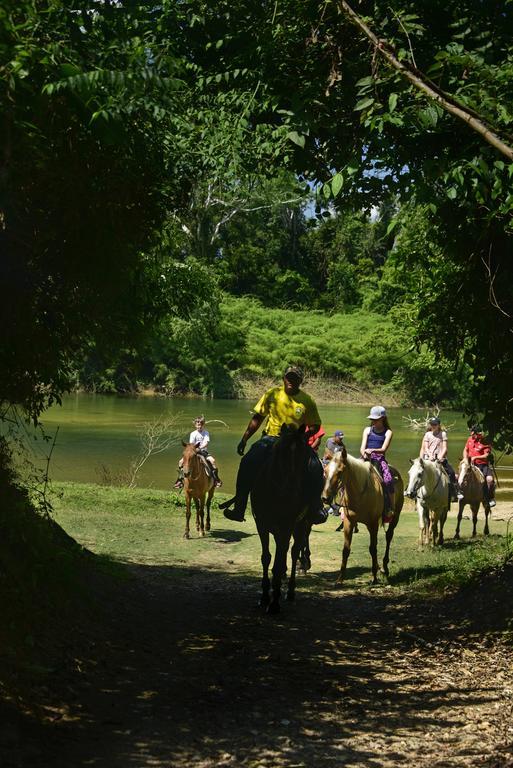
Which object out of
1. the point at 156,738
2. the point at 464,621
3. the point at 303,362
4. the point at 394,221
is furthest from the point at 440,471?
the point at 303,362

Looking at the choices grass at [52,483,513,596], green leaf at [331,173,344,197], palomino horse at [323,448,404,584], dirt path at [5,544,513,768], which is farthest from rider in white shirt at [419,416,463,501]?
green leaf at [331,173,344,197]

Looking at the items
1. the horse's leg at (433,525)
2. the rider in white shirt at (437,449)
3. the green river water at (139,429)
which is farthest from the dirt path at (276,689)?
the green river water at (139,429)

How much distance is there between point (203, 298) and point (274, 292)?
217ft

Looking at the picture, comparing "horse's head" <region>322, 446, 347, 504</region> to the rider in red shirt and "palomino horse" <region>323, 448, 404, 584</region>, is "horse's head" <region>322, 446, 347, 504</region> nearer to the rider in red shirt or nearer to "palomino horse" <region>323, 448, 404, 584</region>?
"palomino horse" <region>323, 448, 404, 584</region>

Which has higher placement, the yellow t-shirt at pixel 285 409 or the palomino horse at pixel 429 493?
the yellow t-shirt at pixel 285 409

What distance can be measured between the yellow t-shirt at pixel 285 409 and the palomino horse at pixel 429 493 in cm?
636

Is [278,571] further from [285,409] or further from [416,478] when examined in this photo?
[416,478]

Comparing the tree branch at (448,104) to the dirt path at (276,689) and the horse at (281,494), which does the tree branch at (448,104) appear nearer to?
the dirt path at (276,689)

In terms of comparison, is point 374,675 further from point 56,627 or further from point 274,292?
point 274,292

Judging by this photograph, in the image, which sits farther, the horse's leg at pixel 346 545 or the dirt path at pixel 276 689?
the horse's leg at pixel 346 545

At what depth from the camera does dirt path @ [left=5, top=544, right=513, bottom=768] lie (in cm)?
514

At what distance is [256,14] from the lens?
30.5ft

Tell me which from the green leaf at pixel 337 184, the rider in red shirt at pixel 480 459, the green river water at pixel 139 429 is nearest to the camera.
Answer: the green leaf at pixel 337 184

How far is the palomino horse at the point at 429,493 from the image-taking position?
1587 cm
